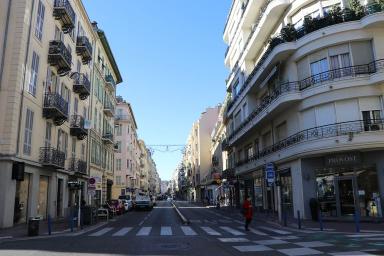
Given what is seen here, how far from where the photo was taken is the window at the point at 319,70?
25.3 metres

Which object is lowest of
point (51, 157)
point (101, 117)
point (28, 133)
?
point (51, 157)

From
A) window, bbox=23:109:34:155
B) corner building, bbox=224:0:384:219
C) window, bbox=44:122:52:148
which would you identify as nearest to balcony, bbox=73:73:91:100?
window, bbox=44:122:52:148

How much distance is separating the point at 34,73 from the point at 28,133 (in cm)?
386

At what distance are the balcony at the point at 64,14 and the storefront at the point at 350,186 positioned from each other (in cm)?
2082

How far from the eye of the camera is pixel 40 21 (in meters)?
26.5

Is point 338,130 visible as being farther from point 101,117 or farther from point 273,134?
point 101,117

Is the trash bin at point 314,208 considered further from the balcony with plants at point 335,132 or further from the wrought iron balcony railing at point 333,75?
the wrought iron balcony railing at point 333,75

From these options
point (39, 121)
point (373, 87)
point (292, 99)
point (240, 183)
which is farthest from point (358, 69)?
point (240, 183)

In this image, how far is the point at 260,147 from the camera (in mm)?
37781

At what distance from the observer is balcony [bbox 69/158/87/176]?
3438 centimetres

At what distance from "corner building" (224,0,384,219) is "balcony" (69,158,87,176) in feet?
54.2

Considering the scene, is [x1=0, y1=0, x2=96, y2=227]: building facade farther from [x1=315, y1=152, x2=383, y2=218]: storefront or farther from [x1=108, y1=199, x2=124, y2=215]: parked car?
[x1=315, y1=152, x2=383, y2=218]: storefront

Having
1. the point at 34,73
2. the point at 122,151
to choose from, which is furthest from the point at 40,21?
the point at 122,151

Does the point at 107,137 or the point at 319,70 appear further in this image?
the point at 107,137
